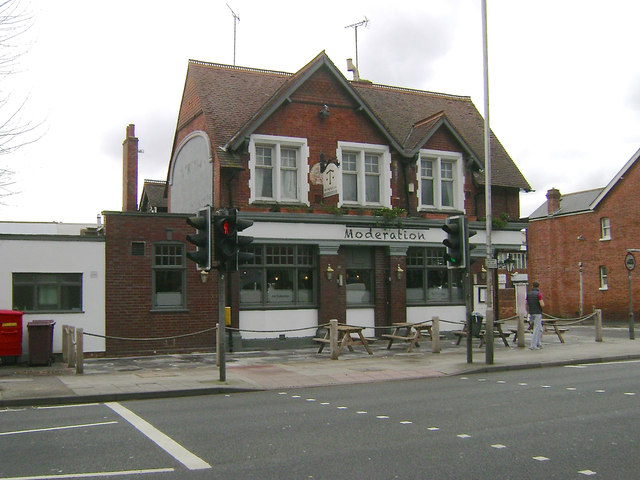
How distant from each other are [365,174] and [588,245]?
78.6ft

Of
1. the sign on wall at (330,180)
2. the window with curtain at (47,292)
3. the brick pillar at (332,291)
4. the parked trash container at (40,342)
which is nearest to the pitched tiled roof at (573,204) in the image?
the brick pillar at (332,291)

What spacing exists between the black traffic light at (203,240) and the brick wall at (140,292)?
246 inches

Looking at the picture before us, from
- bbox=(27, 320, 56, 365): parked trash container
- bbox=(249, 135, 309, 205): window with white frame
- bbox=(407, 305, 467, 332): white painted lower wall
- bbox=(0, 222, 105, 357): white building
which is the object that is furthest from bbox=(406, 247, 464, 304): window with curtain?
bbox=(27, 320, 56, 365): parked trash container

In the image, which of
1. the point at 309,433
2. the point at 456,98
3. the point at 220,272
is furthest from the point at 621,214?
the point at 309,433

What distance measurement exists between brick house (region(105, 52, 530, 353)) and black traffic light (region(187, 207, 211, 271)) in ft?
20.5

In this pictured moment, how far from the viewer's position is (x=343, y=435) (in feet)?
28.3

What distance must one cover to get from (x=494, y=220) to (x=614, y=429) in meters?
16.5

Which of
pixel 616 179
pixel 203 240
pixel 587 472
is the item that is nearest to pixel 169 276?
pixel 203 240

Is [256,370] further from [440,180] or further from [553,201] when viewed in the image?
[553,201]

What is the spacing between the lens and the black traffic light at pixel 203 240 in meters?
13.5

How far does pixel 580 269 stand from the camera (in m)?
42.1

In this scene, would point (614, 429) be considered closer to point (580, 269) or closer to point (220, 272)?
point (220, 272)

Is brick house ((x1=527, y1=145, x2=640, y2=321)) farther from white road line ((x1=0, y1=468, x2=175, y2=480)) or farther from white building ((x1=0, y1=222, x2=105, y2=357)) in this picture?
white road line ((x1=0, y1=468, x2=175, y2=480))

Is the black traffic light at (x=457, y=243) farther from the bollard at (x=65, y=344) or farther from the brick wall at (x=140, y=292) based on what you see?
the bollard at (x=65, y=344)
